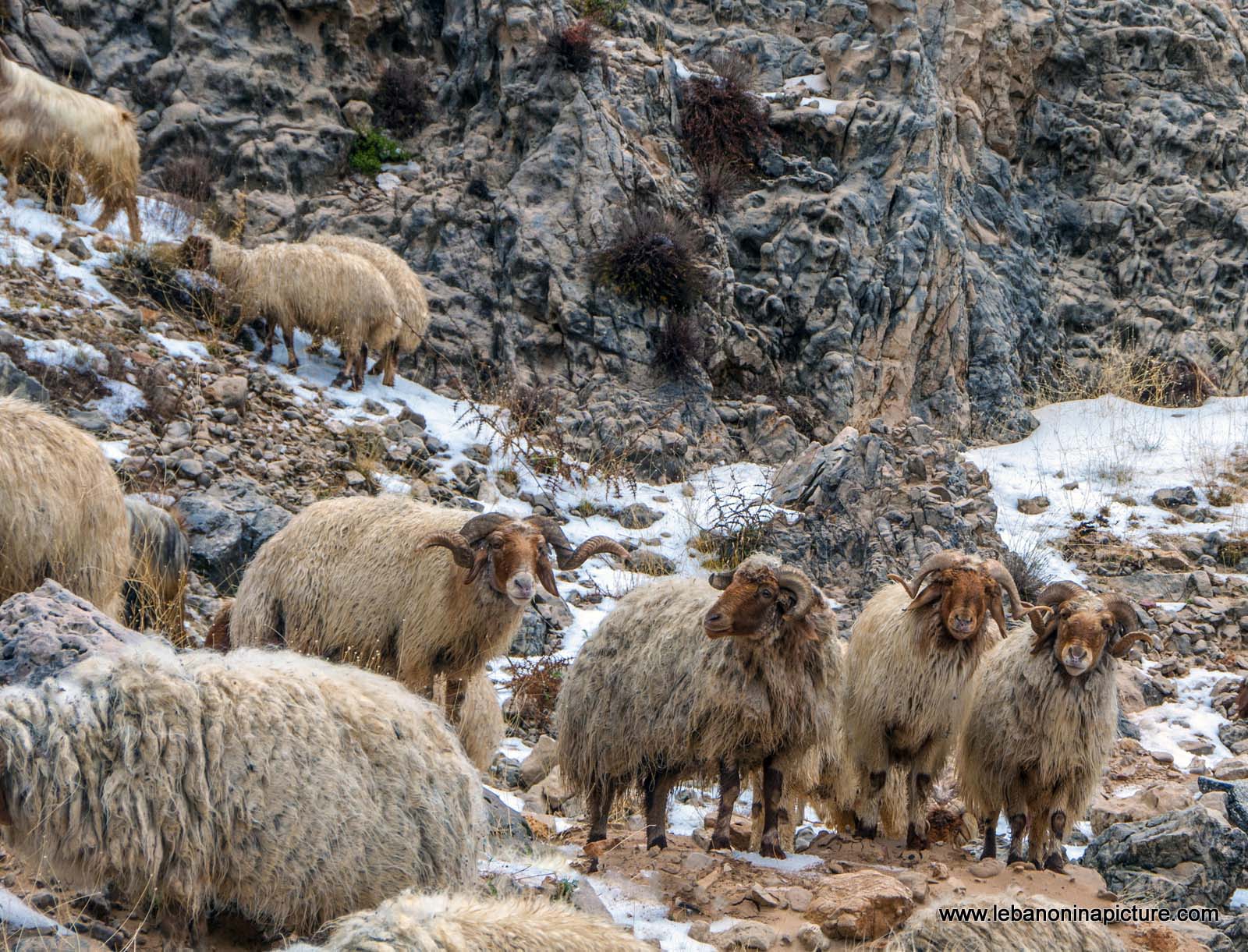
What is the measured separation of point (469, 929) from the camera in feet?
11.5

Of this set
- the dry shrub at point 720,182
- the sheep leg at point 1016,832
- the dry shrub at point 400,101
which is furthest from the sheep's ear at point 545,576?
the dry shrub at point 400,101

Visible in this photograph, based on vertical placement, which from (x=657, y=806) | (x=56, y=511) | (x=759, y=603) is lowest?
(x=657, y=806)

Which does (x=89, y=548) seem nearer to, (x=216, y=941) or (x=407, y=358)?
(x=216, y=941)

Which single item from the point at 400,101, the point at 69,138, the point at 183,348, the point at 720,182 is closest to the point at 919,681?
the point at 183,348

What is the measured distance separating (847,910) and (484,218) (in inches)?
486

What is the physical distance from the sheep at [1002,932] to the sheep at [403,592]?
3.28 m

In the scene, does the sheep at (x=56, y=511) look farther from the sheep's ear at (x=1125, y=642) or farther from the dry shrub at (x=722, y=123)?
the dry shrub at (x=722, y=123)

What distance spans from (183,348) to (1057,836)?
9.64 meters

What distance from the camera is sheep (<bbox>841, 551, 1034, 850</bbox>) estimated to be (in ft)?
25.3

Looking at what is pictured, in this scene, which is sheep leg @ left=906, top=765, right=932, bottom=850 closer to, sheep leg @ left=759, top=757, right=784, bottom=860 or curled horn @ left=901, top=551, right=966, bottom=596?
sheep leg @ left=759, top=757, right=784, bottom=860

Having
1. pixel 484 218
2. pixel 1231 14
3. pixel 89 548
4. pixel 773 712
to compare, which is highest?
pixel 1231 14

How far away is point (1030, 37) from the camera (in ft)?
65.3

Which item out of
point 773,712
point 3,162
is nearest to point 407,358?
point 3,162

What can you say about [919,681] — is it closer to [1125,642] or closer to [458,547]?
[1125,642]
